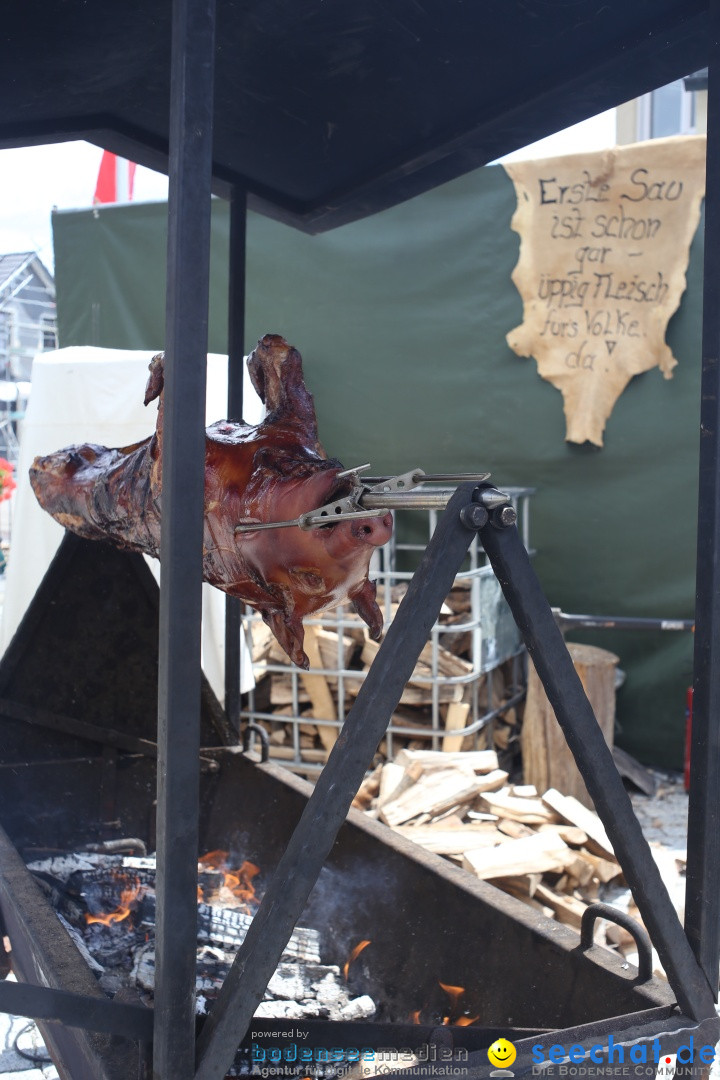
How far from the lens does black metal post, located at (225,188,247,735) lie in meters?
2.87

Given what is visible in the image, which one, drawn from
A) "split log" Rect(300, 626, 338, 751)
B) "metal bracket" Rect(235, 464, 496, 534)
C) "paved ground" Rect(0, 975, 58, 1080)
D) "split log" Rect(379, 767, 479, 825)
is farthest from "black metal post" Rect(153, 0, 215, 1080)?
"split log" Rect(300, 626, 338, 751)

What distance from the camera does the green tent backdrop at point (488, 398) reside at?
17.6ft

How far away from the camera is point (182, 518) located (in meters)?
1.27

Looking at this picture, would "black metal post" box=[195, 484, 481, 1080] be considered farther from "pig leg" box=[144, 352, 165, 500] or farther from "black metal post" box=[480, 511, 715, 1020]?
"pig leg" box=[144, 352, 165, 500]

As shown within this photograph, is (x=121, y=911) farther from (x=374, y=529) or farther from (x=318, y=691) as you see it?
(x=318, y=691)

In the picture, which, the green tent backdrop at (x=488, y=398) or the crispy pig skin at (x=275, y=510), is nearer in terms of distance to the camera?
the crispy pig skin at (x=275, y=510)

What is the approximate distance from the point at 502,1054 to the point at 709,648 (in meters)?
0.79

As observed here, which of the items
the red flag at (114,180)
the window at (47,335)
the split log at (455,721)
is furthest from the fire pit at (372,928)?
the window at (47,335)

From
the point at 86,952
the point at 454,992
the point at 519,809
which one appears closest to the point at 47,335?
the point at 519,809

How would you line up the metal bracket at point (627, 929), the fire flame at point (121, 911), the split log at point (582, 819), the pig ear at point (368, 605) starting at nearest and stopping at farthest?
1. the metal bracket at point (627, 929)
2. the pig ear at point (368, 605)
3. the fire flame at point (121, 911)
4. the split log at point (582, 819)

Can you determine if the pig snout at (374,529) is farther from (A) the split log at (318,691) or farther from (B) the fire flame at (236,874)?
(A) the split log at (318,691)

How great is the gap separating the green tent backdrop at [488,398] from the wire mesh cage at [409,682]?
46 cm

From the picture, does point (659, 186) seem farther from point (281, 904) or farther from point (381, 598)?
point (281, 904)

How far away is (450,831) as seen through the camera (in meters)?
3.73
